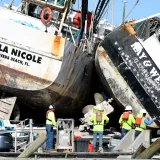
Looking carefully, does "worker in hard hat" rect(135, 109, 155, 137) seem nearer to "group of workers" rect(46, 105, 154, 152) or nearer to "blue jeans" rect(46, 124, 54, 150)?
"group of workers" rect(46, 105, 154, 152)

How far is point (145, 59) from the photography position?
1273cm

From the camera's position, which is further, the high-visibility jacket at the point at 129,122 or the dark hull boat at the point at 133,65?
the dark hull boat at the point at 133,65

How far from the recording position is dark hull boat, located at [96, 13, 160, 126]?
41.3 ft

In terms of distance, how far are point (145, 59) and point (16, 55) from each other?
3.40m

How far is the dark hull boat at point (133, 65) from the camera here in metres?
12.6

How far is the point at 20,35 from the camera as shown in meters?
12.6

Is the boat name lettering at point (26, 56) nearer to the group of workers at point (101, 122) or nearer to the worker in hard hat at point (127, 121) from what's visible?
the group of workers at point (101, 122)

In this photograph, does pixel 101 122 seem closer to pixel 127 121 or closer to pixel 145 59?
pixel 127 121

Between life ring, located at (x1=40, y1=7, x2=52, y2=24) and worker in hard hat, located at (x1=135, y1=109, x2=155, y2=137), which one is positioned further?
life ring, located at (x1=40, y1=7, x2=52, y2=24)

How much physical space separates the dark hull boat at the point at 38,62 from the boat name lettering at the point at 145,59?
1.47 m

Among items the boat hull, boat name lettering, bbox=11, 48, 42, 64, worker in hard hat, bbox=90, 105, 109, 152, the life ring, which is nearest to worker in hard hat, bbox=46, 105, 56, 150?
worker in hard hat, bbox=90, 105, 109, 152

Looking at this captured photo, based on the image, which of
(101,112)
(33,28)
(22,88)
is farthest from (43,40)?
(101,112)

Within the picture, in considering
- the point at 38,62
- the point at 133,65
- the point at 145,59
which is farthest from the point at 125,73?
the point at 38,62

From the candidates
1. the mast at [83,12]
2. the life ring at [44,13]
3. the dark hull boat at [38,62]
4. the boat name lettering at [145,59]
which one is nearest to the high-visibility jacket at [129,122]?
the boat name lettering at [145,59]
